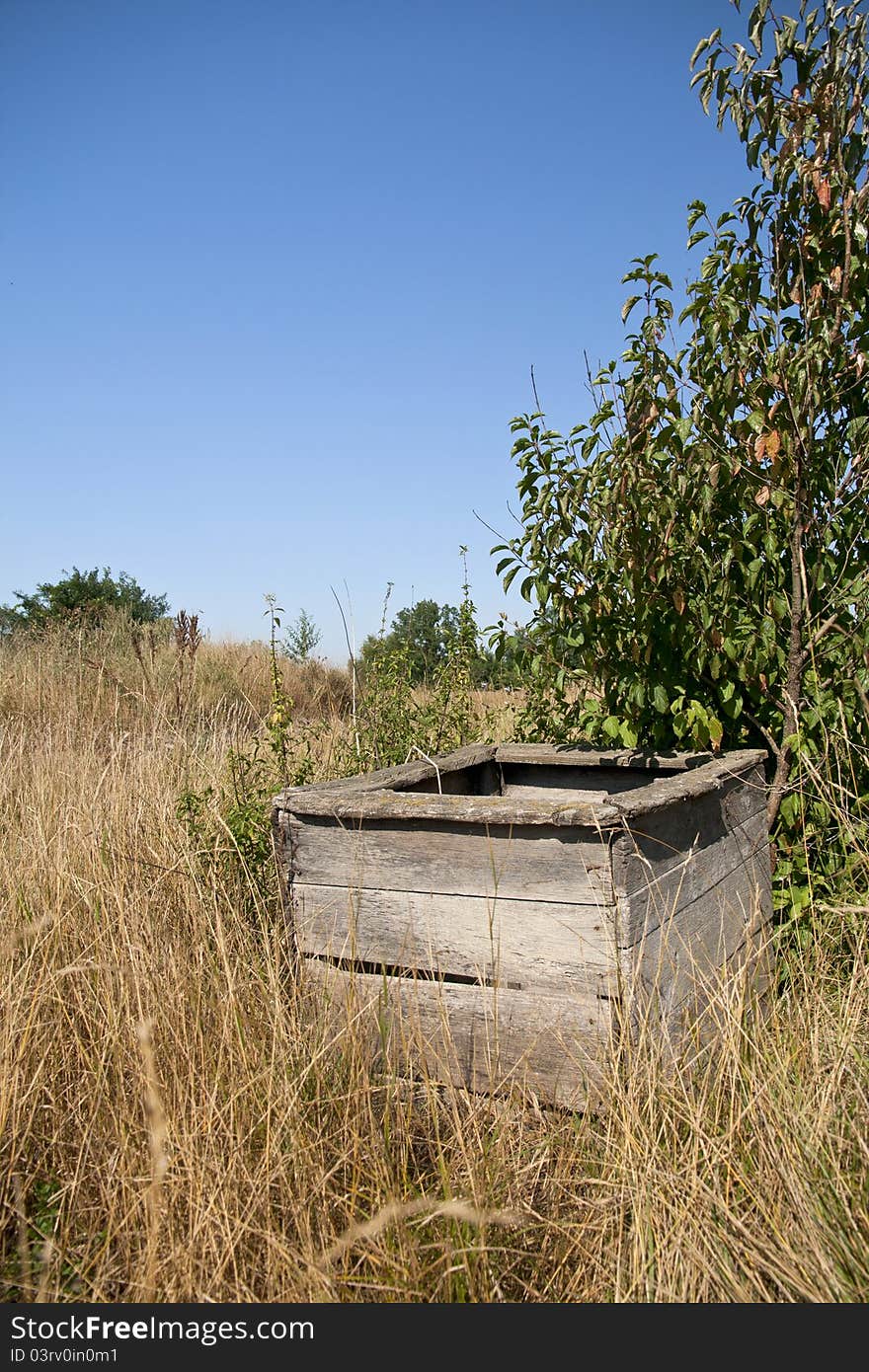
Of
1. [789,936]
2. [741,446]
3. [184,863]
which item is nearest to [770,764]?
[789,936]

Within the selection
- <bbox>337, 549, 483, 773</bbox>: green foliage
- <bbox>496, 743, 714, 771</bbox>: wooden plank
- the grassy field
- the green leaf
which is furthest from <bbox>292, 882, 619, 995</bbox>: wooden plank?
<bbox>337, 549, 483, 773</bbox>: green foliage

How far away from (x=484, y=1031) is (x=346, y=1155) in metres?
0.61

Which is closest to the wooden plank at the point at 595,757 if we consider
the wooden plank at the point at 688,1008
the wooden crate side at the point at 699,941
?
the wooden crate side at the point at 699,941

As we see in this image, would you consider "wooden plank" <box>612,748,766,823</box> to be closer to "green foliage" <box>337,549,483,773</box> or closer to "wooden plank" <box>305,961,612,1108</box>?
"wooden plank" <box>305,961,612,1108</box>

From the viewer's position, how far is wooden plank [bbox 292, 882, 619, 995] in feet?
6.94

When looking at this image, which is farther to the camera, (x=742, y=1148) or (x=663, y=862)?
(x=663, y=862)

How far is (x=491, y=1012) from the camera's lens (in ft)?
7.39

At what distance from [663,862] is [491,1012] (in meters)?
0.57

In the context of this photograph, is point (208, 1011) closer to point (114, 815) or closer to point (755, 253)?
point (114, 815)

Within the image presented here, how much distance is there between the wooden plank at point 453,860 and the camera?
83.6 inches

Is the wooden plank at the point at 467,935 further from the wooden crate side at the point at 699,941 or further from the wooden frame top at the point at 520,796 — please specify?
the wooden frame top at the point at 520,796

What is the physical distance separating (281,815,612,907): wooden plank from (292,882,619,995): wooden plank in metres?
0.03

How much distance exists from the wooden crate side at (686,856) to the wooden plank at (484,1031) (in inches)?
10.6

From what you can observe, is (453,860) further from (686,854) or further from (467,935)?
(686,854)
